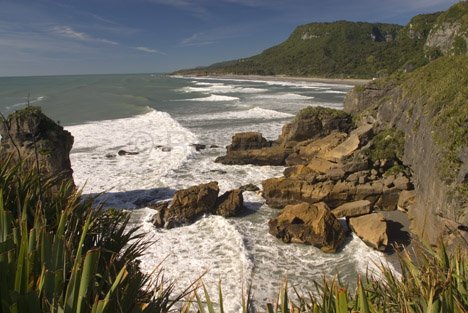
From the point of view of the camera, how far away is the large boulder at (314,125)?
78.1 feet

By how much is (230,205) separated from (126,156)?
12344 millimetres

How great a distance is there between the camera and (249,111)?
44625mm

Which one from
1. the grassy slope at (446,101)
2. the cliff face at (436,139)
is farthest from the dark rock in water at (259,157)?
the grassy slope at (446,101)

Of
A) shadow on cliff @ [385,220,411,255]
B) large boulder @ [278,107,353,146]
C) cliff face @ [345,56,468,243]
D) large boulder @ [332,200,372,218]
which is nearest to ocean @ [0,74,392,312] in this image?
shadow on cliff @ [385,220,411,255]

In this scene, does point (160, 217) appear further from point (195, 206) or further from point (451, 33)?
point (451, 33)

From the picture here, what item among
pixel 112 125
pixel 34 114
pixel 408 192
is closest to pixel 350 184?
pixel 408 192

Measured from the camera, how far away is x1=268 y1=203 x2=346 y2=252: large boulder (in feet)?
39.4

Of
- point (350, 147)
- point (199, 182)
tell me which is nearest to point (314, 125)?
point (350, 147)

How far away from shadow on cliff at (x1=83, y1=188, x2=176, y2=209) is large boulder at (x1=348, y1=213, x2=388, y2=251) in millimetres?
8314

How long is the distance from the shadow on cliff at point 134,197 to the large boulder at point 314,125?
897 cm

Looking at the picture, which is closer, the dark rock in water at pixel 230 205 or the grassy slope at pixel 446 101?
the grassy slope at pixel 446 101

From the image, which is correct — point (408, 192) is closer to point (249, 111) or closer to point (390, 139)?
point (390, 139)

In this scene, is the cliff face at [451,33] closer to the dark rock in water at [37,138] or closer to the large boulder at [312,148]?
the large boulder at [312,148]

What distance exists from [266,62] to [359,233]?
18594cm
